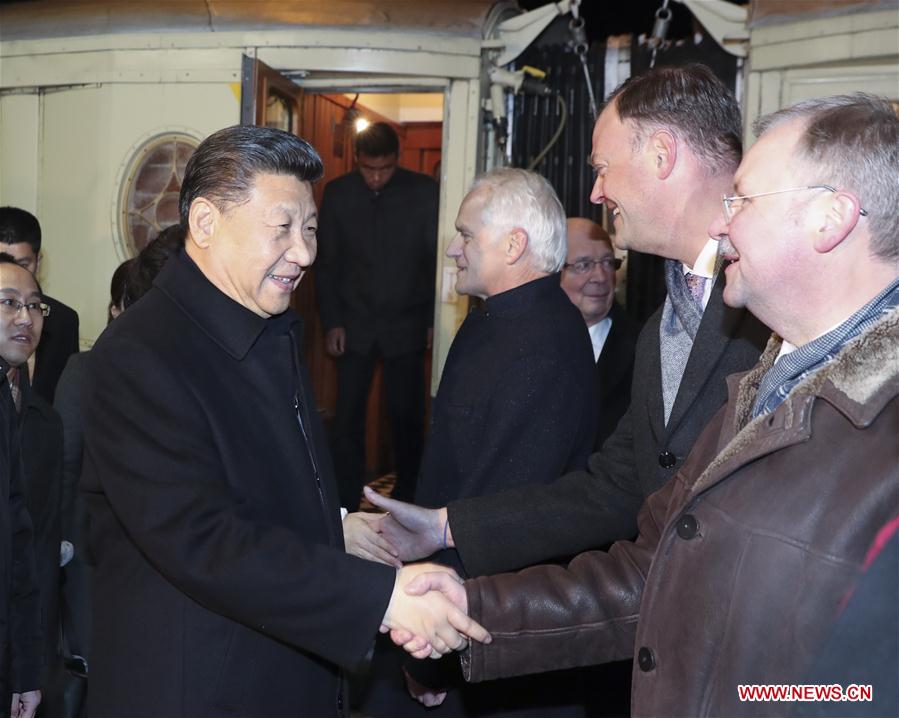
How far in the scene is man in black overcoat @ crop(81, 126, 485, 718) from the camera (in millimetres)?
1853

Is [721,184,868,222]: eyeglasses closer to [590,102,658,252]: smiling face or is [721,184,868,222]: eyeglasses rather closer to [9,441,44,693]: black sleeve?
[590,102,658,252]: smiling face

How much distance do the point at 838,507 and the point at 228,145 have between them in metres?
1.43

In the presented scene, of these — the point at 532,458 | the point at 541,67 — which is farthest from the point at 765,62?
the point at 532,458

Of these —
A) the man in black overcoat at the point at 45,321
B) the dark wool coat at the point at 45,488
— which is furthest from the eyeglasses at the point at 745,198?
the man in black overcoat at the point at 45,321

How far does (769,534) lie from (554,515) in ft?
3.97

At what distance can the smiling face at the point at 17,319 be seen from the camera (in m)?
3.14

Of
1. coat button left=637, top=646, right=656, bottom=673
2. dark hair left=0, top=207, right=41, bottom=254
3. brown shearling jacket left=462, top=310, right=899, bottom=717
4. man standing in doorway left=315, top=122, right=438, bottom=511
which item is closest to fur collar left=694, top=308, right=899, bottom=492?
brown shearling jacket left=462, top=310, right=899, bottom=717

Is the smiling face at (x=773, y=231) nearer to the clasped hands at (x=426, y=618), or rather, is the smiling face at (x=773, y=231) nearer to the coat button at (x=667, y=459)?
the coat button at (x=667, y=459)

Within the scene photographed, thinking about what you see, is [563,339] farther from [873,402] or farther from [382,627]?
[873,402]

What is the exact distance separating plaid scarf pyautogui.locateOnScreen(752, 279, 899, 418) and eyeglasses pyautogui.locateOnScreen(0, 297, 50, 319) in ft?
8.32

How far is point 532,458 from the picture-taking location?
2.72 m

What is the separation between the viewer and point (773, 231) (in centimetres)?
158

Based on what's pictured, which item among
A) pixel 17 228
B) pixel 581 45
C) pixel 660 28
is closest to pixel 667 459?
pixel 17 228

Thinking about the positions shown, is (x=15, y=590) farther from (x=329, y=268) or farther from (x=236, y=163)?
(x=329, y=268)
